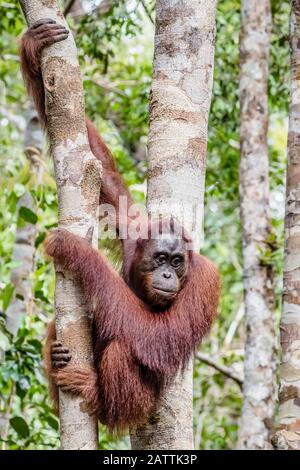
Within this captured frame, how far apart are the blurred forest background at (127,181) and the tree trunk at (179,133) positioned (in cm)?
102

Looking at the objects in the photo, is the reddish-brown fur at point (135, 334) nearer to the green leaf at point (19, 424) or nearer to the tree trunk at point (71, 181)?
the tree trunk at point (71, 181)

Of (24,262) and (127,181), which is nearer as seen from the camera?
(24,262)

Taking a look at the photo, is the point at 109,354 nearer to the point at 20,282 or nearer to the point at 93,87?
the point at 20,282

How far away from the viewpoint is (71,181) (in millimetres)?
2730

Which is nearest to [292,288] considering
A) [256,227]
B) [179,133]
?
[179,133]

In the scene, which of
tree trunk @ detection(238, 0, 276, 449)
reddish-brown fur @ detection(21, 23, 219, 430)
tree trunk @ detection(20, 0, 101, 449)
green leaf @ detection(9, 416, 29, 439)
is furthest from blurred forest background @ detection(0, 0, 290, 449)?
tree trunk @ detection(20, 0, 101, 449)

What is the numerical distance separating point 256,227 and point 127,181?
5.36 feet

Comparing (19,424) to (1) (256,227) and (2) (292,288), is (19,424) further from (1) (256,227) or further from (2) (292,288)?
(1) (256,227)

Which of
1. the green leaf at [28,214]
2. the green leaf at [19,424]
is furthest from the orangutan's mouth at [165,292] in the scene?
the green leaf at [19,424]

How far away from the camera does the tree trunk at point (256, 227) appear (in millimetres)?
5570

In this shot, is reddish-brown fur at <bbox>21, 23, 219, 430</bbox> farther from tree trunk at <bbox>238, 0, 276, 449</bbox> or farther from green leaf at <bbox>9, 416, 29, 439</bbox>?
tree trunk at <bbox>238, 0, 276, 449</bbox>

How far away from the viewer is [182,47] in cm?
332

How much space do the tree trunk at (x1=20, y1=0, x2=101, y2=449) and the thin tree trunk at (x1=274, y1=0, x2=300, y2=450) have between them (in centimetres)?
108

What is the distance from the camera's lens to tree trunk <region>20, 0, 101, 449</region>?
2.66m
